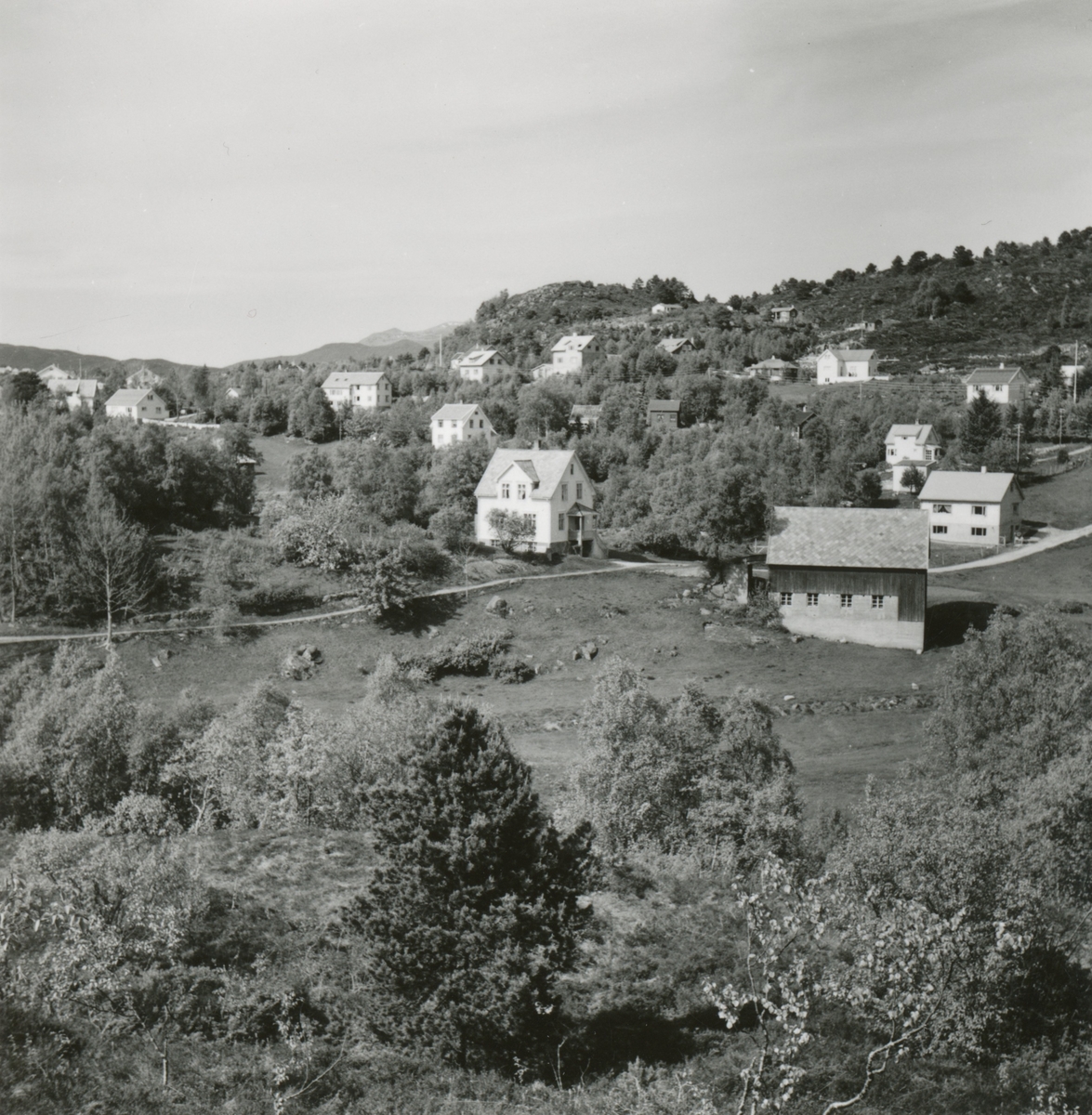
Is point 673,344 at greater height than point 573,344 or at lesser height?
lesser

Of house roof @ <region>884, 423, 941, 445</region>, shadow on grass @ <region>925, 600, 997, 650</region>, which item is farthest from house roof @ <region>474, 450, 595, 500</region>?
house roof @ <region>884, 423, 941, 445</region>

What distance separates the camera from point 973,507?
6494 centimetres

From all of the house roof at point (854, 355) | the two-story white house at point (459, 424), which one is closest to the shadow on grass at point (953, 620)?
the two-story white house at point (459, 424)

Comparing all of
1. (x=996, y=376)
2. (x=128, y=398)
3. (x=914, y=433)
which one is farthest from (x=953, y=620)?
(x=128, y=398)

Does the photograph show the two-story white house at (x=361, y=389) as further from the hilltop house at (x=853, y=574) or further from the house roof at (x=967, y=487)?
the hilltop house at (x=853, y=574)

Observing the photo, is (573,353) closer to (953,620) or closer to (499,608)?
(499,608)

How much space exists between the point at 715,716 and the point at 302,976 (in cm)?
1337

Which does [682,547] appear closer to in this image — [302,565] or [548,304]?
[302,565]

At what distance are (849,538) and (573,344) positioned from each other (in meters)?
75.9

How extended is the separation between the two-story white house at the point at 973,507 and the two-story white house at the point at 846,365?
42.8 meters

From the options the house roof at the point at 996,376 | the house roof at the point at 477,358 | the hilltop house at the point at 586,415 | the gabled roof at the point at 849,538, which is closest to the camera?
the gabled roof at the point at 849,538

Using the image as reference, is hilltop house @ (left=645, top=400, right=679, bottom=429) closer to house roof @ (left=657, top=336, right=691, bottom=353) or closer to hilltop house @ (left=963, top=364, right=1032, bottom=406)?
house roof @ (left=657, top=336, right=691, bottom=353)

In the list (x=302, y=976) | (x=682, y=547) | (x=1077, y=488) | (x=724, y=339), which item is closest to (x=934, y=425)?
(x=1077, y=488)

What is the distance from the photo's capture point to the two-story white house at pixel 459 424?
87438mm
